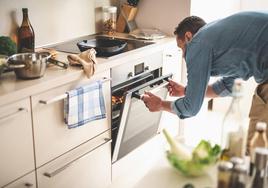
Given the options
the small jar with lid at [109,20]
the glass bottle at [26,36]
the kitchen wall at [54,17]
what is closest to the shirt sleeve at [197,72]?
the glass bottle at [26,36]

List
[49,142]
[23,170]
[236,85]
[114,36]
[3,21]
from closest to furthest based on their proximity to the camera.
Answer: [236,85]
[23,170]
[49,142]
[3,21]
[114,36]

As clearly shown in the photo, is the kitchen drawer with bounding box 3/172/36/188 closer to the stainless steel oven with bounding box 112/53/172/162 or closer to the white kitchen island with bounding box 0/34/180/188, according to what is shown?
the white kitchen island with bounding box 0/34/180/188

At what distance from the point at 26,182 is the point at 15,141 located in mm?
220

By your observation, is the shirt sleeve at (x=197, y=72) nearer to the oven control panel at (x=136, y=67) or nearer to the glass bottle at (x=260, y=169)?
the oven control panel at (x=136, y=67)

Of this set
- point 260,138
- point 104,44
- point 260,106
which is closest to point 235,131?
point 260,138

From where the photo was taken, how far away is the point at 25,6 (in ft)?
7.21

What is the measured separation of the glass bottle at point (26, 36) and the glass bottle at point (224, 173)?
146cm

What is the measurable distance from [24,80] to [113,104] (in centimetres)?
63

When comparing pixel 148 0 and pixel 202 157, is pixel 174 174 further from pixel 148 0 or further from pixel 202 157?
pixel 148 0

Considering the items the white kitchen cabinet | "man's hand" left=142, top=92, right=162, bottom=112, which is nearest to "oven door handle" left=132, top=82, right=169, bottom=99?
"man's hand" left=142, top=92, right=162, bottom=112

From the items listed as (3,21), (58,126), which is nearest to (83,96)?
(58,126)

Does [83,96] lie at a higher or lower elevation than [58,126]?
higher

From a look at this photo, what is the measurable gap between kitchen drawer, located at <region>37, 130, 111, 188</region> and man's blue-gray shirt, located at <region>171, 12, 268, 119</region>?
23.2 inches

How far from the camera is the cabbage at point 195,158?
3.44 ft
